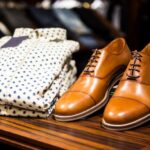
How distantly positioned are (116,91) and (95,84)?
0.05 metres

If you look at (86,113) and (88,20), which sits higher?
(86,113)

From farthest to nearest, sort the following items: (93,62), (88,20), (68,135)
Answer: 1. (88,20)
2. (93,62)
3. (68,135)

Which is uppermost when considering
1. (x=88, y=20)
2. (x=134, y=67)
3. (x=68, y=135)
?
(x=134, y=67)

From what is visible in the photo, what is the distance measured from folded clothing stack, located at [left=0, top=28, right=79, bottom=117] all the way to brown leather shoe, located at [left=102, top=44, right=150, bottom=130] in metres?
0.17

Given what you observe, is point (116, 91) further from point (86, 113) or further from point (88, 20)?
point (88, 20)

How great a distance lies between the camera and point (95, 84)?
28.4 inches

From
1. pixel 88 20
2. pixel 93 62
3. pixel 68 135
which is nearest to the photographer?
pixel 68 135

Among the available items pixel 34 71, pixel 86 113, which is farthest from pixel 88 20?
pixel 86 113

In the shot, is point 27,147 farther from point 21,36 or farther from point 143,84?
point 21,36

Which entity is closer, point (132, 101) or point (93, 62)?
point (132, 101)

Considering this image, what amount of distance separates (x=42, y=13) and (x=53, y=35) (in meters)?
1.55

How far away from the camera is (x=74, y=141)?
60 cm

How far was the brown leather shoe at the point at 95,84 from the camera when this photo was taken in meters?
0.69

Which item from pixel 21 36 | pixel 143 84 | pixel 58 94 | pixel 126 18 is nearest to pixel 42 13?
pixel 126 18
